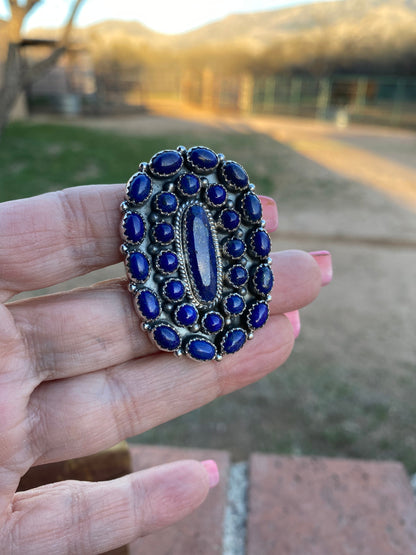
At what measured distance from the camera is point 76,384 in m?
1.09

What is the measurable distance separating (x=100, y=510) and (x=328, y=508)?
824mm

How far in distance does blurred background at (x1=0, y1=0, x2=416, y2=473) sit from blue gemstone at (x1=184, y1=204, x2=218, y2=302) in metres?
1.00

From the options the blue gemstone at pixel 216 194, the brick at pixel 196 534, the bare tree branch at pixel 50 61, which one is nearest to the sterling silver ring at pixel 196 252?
the blue gemstone at pixel 216 194

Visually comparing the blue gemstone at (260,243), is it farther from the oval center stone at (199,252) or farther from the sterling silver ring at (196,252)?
the oval center stone at (199,252)

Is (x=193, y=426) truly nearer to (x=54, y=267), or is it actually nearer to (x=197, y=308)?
(x=197, y=308)

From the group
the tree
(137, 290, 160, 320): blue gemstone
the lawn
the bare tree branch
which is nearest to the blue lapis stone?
(137, 290, 160, 320): blue gemstone

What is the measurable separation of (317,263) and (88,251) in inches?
27.7

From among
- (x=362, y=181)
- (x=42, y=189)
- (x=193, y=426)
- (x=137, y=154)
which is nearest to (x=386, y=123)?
(x=362, y=181)

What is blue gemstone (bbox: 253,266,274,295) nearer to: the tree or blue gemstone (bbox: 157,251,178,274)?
blue gemstone (bbox: 157,251,178,274)

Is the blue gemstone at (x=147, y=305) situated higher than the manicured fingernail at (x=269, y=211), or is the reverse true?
the manicured fingernail at (x=269, y=211)

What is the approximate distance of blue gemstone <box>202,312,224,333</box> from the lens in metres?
1.15

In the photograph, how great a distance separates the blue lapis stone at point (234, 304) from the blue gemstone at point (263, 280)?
6 cm

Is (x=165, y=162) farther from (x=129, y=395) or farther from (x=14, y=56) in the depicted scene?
(x=14, y=56)

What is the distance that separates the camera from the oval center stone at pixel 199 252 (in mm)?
1139
